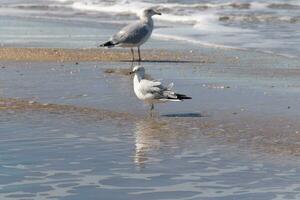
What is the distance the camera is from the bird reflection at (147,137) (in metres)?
7.41

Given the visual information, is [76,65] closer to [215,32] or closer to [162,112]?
[162,112]

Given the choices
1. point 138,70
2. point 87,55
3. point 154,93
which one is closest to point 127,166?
point 154,93

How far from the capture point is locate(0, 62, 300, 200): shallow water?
20.9 ft

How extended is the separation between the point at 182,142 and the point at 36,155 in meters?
1.35

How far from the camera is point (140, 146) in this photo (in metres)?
7.88

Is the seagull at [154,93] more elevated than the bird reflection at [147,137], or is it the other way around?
the seagull at [154,93]

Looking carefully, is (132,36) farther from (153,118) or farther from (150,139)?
(150,139)

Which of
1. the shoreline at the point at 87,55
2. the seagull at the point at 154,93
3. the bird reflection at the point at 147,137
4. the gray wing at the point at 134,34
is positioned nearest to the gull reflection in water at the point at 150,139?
the bird reflection at the point at 147,137

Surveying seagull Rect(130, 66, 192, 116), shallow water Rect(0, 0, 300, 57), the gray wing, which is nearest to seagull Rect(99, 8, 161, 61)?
the gray wing

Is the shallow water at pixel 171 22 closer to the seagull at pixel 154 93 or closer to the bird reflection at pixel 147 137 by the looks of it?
the seagull at pixel 154 93

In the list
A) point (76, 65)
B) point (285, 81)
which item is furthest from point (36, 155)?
point (76, 65)

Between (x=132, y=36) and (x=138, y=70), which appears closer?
(x=138, y=70)

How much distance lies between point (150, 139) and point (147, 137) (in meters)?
0.11

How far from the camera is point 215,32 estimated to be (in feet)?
62.0
